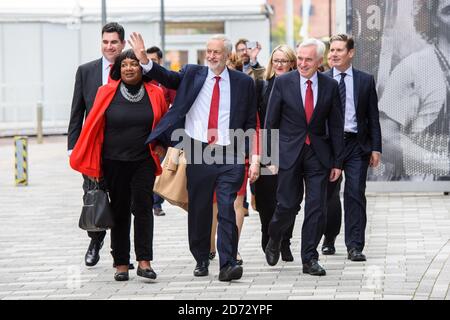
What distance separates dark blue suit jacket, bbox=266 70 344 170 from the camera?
10094 millimetres

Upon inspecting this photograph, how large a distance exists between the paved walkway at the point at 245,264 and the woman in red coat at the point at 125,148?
425mm

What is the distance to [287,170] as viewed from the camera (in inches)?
398

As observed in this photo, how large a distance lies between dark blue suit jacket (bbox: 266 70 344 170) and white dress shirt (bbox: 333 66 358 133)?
87 centimetres

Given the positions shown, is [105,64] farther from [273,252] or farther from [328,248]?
[328,248]

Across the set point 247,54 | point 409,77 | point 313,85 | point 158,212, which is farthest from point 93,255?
point 409,77

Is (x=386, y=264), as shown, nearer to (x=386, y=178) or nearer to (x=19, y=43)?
(x=386, y=178)

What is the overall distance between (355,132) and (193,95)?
6.11ft

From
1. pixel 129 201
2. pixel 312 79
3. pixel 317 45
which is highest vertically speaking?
pixel 317 45

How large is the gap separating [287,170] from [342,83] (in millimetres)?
1359

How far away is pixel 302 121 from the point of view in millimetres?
10094

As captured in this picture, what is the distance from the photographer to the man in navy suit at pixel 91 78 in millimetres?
10266

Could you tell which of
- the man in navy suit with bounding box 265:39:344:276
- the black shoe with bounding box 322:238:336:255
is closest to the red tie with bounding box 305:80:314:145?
the man in navy suit with bounding box 265:39:344:276
